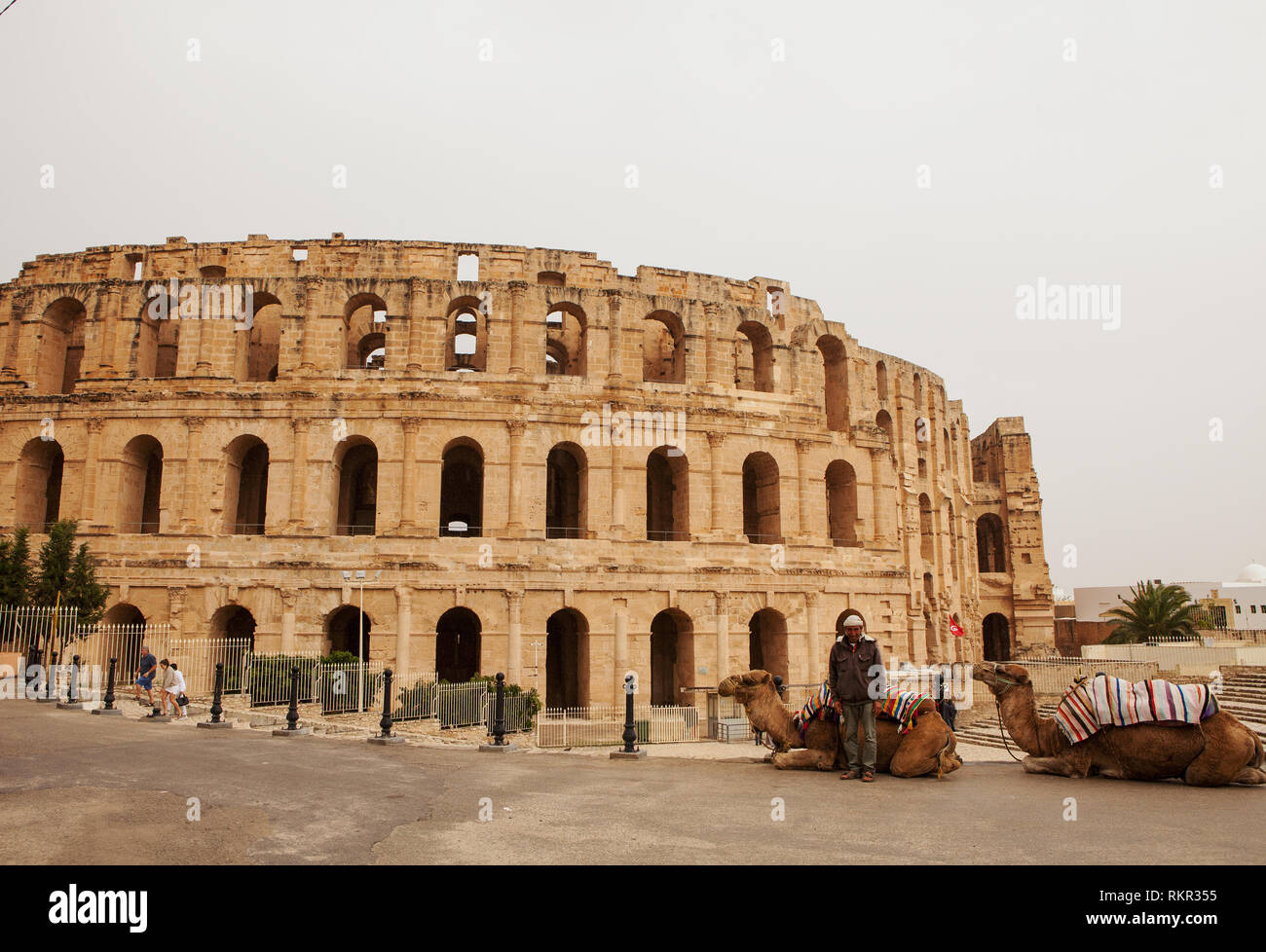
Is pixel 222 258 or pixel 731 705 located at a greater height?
pixel 222 258

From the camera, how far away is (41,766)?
9.98 metres

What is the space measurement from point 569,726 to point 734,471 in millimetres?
11259

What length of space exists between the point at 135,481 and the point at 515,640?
1357 cm

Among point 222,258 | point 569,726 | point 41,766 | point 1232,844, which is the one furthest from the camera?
point 222,258

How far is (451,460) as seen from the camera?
103ft

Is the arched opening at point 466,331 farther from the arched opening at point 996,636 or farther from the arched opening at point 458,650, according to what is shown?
the arched opening at point 996,636

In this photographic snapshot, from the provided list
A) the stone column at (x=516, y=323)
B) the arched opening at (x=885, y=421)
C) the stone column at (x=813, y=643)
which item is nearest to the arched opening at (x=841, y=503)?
the stone column at (x=813, y=643)

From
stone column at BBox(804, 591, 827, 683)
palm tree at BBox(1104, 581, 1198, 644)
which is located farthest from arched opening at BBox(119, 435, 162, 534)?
palm tree at BBox(1104, 581, 1198, 644)

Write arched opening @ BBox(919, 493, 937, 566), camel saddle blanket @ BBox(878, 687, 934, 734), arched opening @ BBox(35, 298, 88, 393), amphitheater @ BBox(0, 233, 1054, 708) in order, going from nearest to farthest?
1. camel saddle blanket @ BBox(878, 687, 934, 734)
2. amphitheater @ BBox(0, 233, 1054, 708)
3. arched opening @ BBox(35, 298, 88, 393)
4. arched opening @ BBox(919, 493, 937, 566)

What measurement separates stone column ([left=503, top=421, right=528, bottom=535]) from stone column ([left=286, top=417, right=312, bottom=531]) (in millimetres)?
5575

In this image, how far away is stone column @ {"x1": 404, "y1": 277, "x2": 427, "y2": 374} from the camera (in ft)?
88.6

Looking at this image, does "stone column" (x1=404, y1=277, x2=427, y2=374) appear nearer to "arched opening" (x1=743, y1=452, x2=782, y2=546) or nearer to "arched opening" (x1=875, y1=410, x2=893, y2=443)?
"arched opening" (x1=743, y1=452, x2=782, y2=546)

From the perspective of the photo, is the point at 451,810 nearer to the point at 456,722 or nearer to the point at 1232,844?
the point at 1232,844
